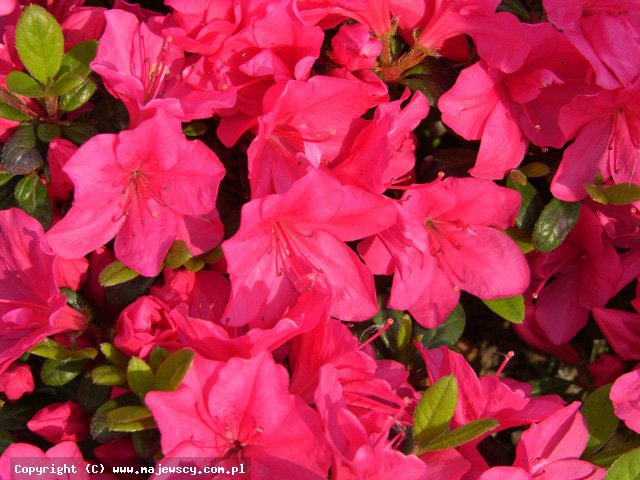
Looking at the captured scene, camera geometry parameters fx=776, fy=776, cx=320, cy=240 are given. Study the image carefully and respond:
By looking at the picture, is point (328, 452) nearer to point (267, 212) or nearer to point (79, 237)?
point (267, 212)

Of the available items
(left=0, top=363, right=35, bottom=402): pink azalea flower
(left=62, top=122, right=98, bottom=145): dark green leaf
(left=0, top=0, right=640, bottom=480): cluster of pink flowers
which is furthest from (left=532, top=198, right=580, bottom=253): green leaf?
(left=0, top=363, right=35, bottom=402): pink azalea flower

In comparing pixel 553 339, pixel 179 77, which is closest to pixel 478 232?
pixel 553 339

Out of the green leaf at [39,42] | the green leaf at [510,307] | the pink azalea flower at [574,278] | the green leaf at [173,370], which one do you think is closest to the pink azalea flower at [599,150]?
A: the pink azalea flower at [574,278]

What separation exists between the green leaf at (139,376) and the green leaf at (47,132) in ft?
1.51

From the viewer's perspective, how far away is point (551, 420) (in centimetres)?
139

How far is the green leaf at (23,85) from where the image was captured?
1361 millimetres

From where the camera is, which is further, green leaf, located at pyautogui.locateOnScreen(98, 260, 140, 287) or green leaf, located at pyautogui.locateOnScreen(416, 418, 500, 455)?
green leaf, located at pyautogui.locateOnScreen(98, 260, 140, 287)

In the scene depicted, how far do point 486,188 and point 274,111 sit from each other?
1.59 feet

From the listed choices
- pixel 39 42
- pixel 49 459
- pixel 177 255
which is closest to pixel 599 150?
pixel 177 255

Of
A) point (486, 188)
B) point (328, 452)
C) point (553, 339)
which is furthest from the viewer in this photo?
point (553, 339)

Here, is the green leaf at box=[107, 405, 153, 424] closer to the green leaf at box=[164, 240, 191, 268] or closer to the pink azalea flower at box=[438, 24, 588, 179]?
the green leaf at box=[164, 240, 191, 268]

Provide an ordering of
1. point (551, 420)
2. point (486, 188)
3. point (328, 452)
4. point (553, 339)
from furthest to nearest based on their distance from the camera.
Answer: point (553, 339)
point (486, 188)
point (551, 420)
point (328, 452)

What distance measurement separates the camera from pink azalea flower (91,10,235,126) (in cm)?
130

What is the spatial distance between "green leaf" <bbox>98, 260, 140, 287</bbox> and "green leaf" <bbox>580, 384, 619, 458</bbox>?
3.10 feet
